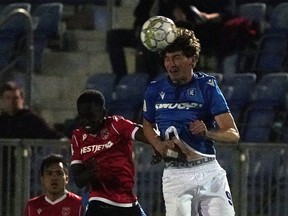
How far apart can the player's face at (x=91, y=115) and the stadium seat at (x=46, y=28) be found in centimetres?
628

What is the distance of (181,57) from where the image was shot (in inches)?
370

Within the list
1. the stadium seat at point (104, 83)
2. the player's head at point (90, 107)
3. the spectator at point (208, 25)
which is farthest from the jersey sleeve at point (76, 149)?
the stadium seat at point (104, 83)

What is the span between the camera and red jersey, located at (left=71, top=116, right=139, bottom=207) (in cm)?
1016

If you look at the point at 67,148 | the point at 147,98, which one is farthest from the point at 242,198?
the point at 147,98

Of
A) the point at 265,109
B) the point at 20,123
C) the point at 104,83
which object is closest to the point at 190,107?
the point at 20,123

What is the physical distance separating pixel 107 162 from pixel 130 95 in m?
5.18

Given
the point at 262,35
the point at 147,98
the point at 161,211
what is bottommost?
the point at 161,211

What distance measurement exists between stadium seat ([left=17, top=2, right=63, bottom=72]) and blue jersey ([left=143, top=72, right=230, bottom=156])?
274 inches

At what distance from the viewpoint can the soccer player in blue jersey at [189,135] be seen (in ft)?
30.7

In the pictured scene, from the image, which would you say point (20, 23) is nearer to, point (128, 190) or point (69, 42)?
point (69, 42)

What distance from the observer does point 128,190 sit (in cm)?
1023

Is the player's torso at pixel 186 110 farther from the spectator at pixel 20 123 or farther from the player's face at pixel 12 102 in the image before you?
the player's face at pixel 12 102

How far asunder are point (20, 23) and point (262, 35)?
2905mm

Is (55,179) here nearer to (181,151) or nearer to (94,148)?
(94,148)
